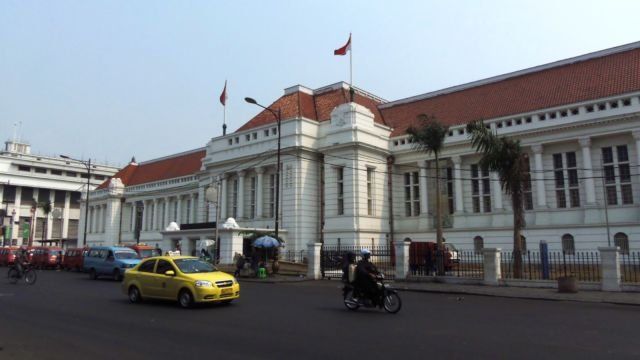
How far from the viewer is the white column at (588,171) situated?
30828 millimetres

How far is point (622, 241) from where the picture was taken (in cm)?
2955

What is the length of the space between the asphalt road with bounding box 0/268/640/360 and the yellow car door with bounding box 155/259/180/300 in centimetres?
38

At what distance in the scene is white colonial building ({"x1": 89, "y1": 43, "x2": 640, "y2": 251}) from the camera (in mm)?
30812

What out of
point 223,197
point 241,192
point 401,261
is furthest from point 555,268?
point 223,197

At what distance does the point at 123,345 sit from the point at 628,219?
101 ft

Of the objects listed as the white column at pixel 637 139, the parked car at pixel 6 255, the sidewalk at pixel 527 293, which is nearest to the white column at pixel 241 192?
the parked car at pixel 6 255

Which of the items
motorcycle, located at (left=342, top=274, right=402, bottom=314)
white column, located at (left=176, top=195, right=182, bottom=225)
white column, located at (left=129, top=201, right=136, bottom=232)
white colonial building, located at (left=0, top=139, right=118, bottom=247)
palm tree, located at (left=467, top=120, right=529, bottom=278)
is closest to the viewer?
motorcycle, located at (left=342, top=274, right=402, bottom=314)

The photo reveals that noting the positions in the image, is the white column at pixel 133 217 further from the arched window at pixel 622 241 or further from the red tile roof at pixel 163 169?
the arched window at pixel 622 241

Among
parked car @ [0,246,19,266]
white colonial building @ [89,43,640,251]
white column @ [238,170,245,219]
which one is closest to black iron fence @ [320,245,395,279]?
white colonial building @ [89,43,640,251]

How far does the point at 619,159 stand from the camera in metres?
31.0

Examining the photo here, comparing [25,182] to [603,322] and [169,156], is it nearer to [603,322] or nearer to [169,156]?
[169,156]

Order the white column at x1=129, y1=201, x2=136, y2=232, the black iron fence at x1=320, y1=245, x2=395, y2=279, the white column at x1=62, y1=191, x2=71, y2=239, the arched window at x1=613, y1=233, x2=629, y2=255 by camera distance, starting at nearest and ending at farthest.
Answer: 1. the black iron fence at x1=320, y1=245, x2=395, y2=279
2. the arched window at x1=613, y1=233, x2=629, y2=255
3. the white column at x1=129, y1=201, x2=136, y2=232
4. the white column at x1=62, y1=191, x2=71, y2=239

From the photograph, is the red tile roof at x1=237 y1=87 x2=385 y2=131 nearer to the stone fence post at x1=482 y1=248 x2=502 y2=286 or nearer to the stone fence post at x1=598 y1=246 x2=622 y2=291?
the stone fence post at x1=482 y1=248 x2=502 y2=286

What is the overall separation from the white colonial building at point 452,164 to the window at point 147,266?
72.8ft
